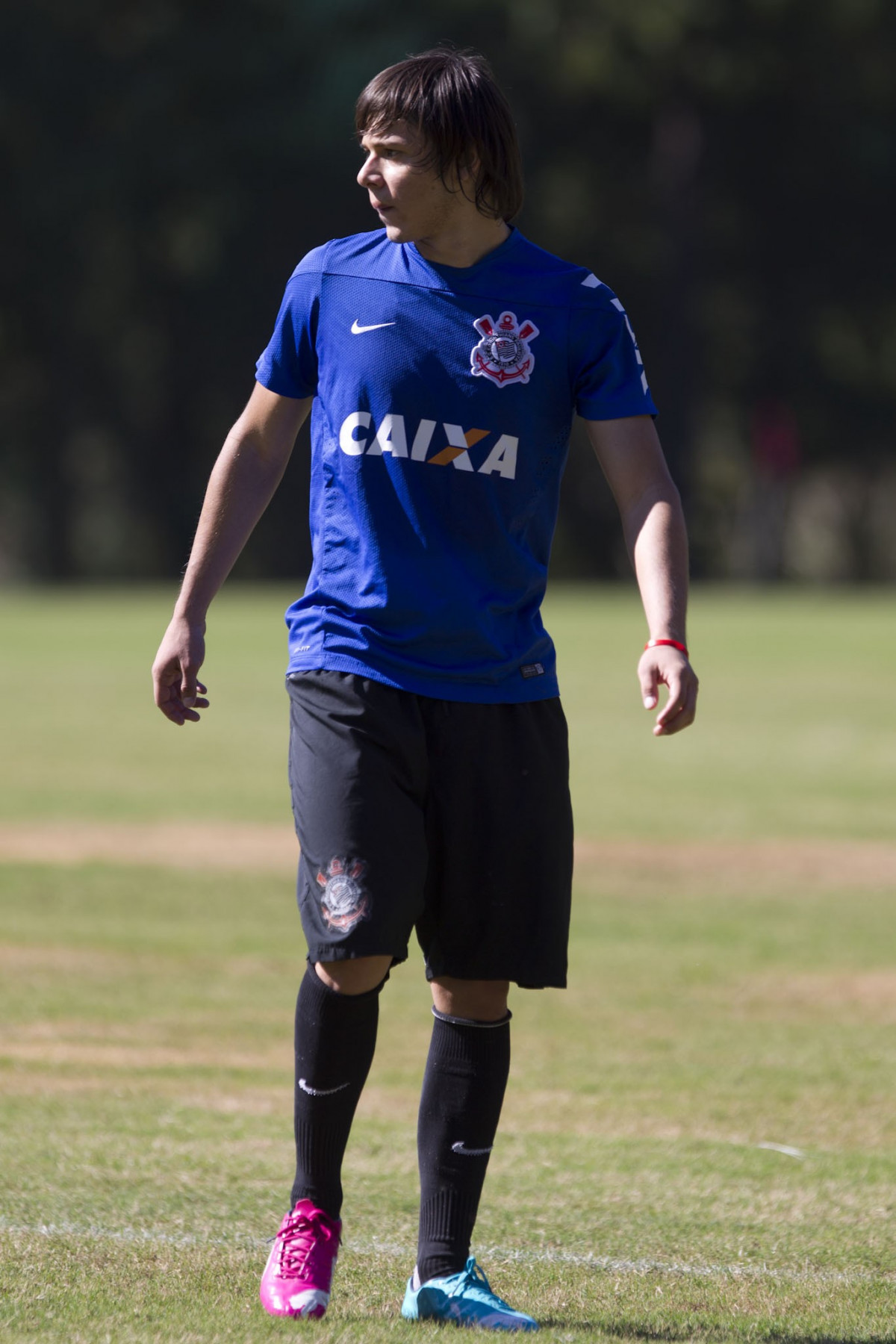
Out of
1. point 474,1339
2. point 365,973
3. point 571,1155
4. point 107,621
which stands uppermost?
point 365,973

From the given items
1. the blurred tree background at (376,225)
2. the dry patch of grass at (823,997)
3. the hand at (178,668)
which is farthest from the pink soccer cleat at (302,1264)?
the blurred tree background at (376,225)

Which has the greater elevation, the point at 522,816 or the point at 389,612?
the point at 389,612

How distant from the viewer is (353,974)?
11.3 ft

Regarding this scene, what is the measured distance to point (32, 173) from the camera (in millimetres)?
42719

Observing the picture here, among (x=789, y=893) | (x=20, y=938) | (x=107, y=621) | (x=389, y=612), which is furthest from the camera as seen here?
(x=107, y=621)

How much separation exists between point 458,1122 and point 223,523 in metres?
1.16

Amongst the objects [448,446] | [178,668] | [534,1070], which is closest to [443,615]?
[448,446]

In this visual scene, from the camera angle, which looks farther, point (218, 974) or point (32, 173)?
point (32, 173)

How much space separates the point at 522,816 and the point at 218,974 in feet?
13.4

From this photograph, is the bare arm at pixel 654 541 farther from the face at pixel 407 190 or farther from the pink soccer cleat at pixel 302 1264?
Answer: the pink soccer cleat at pixel 302 1264

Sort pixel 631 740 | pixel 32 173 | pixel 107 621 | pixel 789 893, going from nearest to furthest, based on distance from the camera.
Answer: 1. pixel 789 893
2. pixel 631 740
3. pixel 107 621
4. pixel 32 173

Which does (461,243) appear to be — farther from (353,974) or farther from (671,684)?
(353,974)

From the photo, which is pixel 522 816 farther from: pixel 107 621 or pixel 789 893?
pixel 107 621

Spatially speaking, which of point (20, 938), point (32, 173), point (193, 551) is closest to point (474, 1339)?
point (193, 551)
